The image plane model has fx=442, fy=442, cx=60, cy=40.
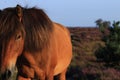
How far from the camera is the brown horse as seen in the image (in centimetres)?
→ 723

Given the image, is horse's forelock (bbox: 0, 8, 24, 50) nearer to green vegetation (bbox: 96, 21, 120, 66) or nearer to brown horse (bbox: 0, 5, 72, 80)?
brown horse (bbox: 0, 5, 72, 80)

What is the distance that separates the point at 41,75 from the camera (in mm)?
8445

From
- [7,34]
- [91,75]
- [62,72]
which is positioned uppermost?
[7,34]

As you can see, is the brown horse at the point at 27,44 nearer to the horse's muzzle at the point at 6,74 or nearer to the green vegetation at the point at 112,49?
the horse's muzzle at the point at 6,74

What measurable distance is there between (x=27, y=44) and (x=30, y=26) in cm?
33

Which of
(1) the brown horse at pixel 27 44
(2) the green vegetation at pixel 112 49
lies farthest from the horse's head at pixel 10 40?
(2) the green vegetation at pixel 112 49

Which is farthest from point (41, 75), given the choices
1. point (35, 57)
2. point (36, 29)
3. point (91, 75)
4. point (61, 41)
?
point (91, 75)

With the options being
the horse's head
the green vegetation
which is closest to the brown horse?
the horse's head

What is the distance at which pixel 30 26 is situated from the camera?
7.99 meters

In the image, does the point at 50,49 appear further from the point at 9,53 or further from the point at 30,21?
the point at 9,53

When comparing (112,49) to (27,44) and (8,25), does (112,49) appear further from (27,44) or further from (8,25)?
(8,25)

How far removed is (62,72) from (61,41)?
1.13 meters

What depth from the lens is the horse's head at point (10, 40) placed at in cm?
712

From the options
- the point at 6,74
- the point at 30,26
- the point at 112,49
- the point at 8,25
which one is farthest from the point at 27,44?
the point at 112,49
